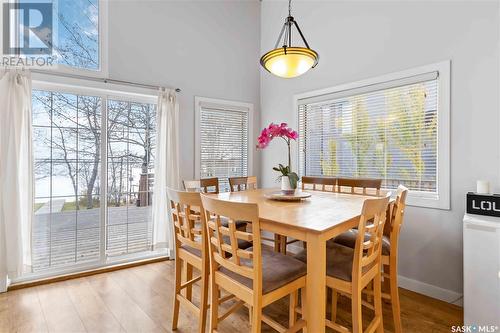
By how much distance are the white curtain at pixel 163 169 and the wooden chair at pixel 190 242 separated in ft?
4.52

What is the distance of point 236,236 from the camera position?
56.1 inches

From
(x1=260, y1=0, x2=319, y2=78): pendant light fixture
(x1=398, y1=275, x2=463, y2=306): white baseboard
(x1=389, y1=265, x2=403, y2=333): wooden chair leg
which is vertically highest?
(x1=260, y1=0, x2=319, y2=78): pendant light fixture

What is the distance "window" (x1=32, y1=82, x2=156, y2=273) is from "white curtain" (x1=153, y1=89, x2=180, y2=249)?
0.16 meters

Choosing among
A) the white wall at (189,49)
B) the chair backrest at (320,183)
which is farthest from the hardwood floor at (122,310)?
the white wall at (189,49)

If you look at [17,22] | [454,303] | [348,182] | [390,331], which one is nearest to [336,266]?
[390,331]

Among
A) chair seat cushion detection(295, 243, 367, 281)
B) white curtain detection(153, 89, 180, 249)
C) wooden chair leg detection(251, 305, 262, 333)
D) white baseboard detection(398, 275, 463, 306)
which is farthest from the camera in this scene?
white curtain detection(153, 89, 180, 249)

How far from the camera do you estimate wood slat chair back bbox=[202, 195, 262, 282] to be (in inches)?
53.2

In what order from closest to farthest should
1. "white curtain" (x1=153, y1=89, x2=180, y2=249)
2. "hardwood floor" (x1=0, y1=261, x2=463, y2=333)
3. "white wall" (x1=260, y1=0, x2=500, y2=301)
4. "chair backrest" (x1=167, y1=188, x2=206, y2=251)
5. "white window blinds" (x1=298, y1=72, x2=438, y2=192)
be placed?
"chair backrest" (x1=167, y1=188, x2=206, y2=251) → "hardwood floor" (x1=0, y1=261, x2=463, y2=333) → "white wall" (x1=260, y1=0, x2=500, y2=301) → "white window blinds" (x1=298, y1=72, x2=438, y2=192) → "white curtain" (x1=153, y1=89, x2=180, y2=249)

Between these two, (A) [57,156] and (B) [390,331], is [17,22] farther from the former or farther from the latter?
(B) [390,331]

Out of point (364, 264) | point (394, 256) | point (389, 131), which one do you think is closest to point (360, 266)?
point (364, 264)

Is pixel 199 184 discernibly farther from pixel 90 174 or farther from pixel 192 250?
pixel 90 174

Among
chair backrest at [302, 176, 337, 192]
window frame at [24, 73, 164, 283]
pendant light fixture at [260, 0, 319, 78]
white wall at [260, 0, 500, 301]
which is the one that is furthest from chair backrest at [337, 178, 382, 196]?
window frame at [24, 73, 164, 283]

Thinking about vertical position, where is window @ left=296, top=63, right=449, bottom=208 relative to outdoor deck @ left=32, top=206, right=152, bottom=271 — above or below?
above

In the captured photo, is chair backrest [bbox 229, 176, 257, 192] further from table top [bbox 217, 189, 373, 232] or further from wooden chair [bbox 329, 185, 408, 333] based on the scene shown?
wooden chair [bbox 329, 185, 408, 333]
